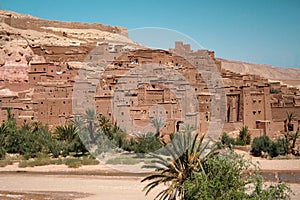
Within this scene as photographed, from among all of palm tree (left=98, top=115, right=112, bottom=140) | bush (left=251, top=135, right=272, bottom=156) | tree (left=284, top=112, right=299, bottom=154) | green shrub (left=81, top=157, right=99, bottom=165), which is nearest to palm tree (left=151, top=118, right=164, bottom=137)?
palm tree (left=98, top=115, right=112, bottom=140)

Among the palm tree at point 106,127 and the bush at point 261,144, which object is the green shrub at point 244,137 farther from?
the palm tree at point 106,127

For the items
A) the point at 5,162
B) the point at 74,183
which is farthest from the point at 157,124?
the point at 5,162

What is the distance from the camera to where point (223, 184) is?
10289 mm

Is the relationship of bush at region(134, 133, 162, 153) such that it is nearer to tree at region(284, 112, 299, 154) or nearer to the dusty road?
the dusty road

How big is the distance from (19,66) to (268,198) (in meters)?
27.4

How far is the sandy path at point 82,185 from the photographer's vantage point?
16891mm

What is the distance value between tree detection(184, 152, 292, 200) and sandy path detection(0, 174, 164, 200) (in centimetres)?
552

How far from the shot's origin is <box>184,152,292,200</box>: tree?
32.7ft

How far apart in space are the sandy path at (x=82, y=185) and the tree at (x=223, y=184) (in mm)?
5524

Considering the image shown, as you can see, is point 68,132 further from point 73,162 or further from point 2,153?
point 2,153

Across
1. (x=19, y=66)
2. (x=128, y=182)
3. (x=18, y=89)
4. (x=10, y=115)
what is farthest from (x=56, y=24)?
(x=128, y=182)

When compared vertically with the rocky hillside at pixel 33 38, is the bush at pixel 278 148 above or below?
below

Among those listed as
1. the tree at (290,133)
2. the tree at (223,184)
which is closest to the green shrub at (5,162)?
the tree at (290,133)

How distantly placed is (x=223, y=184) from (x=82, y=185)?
973 centimetres
